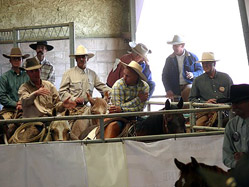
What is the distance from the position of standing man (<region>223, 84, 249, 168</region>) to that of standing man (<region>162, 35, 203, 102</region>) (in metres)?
4.06

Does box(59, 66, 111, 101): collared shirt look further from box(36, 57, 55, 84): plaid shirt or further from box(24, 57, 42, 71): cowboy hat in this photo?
box(24, 57, 42, 71): cowboy hat

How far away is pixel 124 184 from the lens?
409 centimetres

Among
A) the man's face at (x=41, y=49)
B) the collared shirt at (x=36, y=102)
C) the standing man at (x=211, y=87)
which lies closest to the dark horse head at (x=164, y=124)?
the collared shirt at (x=36, y=102)

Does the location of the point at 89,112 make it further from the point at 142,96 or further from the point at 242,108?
the point at 242,108

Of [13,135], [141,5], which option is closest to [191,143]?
[13,135]

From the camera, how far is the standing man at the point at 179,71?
24.5 feet

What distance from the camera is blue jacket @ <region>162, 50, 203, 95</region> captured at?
7500mm

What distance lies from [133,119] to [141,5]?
204 inches

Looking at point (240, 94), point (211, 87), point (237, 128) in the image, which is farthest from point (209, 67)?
point (240, 94)

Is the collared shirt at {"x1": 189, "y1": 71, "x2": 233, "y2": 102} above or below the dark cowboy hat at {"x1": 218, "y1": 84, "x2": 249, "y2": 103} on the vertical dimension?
above

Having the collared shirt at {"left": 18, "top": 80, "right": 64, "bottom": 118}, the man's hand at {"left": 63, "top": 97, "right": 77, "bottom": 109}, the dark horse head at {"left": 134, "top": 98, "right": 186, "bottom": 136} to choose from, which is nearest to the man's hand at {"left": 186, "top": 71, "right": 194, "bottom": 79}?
the man's hand at {"left": 63, "top": 97, "right": 77, "bottom": 109}

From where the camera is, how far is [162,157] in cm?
414

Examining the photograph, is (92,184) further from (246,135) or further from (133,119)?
(246,135)

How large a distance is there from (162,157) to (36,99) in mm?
2185
